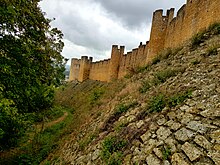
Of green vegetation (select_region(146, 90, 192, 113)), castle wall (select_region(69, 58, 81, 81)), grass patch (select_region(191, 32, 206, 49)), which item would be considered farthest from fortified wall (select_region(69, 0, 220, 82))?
castle wall (select_region(69, 58, 81, 81))

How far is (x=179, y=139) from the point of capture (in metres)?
4.69

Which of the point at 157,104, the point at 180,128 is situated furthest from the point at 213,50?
the point at 180,128

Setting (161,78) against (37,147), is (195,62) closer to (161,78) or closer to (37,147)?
(161,78)

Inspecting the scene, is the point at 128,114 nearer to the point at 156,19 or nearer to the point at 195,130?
the point at 195,130

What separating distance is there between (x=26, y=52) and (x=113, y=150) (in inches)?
186

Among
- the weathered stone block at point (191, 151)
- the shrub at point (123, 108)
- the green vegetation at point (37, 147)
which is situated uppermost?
the shrub at point (123, 108)

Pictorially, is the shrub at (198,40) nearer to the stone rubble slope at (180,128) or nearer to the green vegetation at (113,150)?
the stone rubble slope at (180,128)

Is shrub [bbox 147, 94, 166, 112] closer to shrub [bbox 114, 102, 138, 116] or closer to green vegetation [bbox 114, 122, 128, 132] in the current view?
green vegetation [bbox 114, 122, 128, 132]

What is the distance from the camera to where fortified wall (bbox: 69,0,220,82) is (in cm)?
1045

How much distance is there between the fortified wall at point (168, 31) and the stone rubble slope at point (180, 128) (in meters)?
3.40

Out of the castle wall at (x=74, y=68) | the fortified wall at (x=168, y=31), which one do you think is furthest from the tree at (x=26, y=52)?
the castle wall at (x=74, y=68)

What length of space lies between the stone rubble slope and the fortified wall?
340 centimetres

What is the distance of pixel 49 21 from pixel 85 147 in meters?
5.67

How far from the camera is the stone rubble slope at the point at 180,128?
4227 millimetres
